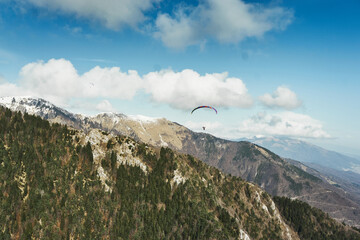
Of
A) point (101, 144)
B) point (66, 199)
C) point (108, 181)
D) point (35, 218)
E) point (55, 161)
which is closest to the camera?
point (35, 218)

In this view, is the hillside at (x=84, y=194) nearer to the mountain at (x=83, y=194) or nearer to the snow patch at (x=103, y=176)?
the mountain at (x=83, y=194)

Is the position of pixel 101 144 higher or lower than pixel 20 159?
higher

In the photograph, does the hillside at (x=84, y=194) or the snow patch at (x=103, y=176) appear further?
the snow patch at (x=103, y=176)

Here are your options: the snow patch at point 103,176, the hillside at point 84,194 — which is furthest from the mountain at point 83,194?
the snow patch at point 103,176

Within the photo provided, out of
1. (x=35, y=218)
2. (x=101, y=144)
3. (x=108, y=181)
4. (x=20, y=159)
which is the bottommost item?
(x=35, y=218)

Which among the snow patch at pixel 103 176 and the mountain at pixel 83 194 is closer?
the mountain at pixel 83 194

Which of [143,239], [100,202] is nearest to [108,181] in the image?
[100,202]

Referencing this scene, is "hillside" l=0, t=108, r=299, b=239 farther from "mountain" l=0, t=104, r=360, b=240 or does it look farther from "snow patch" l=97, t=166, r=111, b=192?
"snow patch" l=97, t=166, r=111, b=192

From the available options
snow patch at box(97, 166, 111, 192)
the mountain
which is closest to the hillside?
the mountain

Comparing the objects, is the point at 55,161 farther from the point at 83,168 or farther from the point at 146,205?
the point at 146,205
